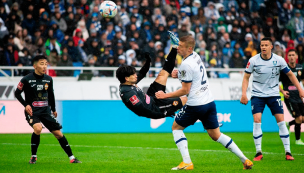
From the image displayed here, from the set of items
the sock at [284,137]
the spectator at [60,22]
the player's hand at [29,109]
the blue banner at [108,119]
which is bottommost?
the blue banner at [108,119]

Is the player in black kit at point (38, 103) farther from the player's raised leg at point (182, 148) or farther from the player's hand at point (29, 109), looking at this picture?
the player's raised leg at point (182, 148)

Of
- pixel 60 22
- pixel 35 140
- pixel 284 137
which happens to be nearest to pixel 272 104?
pixel 284 137

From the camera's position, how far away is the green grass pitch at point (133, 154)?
8.66 m

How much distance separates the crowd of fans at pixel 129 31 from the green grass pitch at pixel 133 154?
4.40 m

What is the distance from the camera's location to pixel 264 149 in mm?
12000

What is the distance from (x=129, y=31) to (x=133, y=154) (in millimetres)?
10527

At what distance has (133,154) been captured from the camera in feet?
35.9

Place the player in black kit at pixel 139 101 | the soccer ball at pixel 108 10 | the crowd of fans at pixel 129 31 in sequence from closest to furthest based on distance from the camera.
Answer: the player in black kit at pixel 139 101
the soccer ball at pixel 108 10
the crowd of fans at pixel 129 31

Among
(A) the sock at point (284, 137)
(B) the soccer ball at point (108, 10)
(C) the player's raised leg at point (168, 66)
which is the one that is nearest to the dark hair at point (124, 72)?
(C) the player's raised leg at point (168, 66)

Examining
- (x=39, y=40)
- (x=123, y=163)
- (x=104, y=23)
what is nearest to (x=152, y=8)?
(x=104, y=23)

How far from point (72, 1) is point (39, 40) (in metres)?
3.06

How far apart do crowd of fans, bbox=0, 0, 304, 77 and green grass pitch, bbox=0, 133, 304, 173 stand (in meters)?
4.40

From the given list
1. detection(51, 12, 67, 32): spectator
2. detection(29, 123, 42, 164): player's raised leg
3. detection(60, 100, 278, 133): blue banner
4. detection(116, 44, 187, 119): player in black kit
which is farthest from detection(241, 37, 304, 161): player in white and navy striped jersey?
detection(51, 12, 67, 32): spectator

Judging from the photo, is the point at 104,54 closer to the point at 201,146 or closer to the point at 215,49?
the point at 215,49
